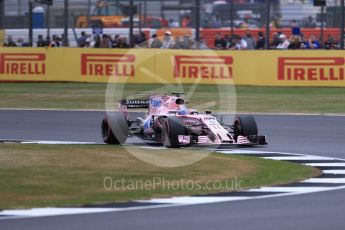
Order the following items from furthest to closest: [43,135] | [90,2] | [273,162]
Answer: [90,2], [43,135], [273,162]

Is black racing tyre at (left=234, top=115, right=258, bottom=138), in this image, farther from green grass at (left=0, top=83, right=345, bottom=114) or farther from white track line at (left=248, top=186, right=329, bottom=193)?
green grass at (left=0, top=83, right=345, bottom=114)

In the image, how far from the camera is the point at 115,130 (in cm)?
1856

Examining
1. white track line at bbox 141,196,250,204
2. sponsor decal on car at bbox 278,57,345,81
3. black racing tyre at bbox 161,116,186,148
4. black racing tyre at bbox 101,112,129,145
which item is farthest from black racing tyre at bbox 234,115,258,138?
sponsor decal on car at bbox 278,57,345,81

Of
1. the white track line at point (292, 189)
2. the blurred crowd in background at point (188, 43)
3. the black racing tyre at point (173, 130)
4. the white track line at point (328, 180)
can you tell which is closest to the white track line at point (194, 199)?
the white track line at point (292, 189)

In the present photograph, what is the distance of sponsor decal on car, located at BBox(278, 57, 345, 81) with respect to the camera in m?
32.8

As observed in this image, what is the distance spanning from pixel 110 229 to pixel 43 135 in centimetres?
1049

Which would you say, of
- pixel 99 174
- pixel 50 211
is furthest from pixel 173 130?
pixel 50 211

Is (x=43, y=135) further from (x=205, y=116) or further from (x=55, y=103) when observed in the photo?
(x=55, y=103)

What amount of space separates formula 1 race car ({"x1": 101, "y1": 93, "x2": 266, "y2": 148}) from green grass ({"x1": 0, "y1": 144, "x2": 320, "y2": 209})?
0.57 metres

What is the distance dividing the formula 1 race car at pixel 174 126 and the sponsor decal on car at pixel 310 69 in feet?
47.3

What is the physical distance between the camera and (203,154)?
1641 centimetres

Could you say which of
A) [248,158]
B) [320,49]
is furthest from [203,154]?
[320,49]

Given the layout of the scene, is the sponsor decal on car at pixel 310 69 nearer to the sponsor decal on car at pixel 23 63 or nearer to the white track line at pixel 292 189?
the sponsor decal on car at pixel 23 63

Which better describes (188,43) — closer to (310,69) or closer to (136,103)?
(310,69)
